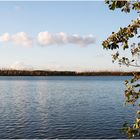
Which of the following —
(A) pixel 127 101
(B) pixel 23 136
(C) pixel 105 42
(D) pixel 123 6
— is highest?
(D) pixel 123 6

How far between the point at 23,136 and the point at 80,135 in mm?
6252

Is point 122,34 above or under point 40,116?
above

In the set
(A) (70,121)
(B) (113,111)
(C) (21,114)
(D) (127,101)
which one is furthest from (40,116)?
(D) (127,101)

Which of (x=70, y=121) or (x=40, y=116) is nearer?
(x=70, y=121)

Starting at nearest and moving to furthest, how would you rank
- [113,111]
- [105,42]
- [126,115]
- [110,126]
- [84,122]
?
[105,42], [110,126], [84,122], [126,115], [113,111]

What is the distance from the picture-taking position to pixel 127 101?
961 centimetres

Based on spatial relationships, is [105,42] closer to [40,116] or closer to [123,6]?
Answer: [123,6]

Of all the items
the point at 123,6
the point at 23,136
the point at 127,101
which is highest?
the point at 123,6

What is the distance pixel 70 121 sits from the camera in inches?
1816

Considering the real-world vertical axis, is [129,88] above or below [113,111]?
above

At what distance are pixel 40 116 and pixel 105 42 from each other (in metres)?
44.0

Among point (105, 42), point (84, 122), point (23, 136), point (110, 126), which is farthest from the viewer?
point (84, 122)

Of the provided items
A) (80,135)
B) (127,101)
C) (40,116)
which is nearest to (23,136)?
(80,135)

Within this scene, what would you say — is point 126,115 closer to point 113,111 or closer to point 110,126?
point 113,111
